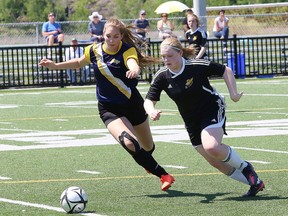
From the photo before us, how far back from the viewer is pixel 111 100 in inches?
426

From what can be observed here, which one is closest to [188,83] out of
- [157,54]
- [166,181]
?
[166,181]

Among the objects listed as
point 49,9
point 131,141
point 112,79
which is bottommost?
point 49,9

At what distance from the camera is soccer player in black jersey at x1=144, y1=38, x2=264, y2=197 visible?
32.9 ft

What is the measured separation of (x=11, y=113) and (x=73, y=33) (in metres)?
19.3

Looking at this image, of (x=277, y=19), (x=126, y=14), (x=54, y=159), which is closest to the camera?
(x=54, y=159)

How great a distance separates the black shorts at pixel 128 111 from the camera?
10.8 m

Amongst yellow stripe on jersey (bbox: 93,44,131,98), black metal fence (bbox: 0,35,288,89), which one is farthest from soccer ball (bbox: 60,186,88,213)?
black metal fence (bbox: 0,35,288,89)

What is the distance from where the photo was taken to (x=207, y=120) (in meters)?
10.1

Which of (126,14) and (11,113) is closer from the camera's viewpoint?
(11,113)

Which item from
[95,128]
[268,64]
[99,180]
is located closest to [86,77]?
[268,64]

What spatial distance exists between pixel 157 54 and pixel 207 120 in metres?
20.7

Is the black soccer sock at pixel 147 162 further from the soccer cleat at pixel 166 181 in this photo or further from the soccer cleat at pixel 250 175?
the soccer cleat at pixel 250 175

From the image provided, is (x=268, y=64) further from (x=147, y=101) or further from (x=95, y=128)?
(x=147, y=101)

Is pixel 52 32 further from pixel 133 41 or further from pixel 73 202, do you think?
pixel 73 202
